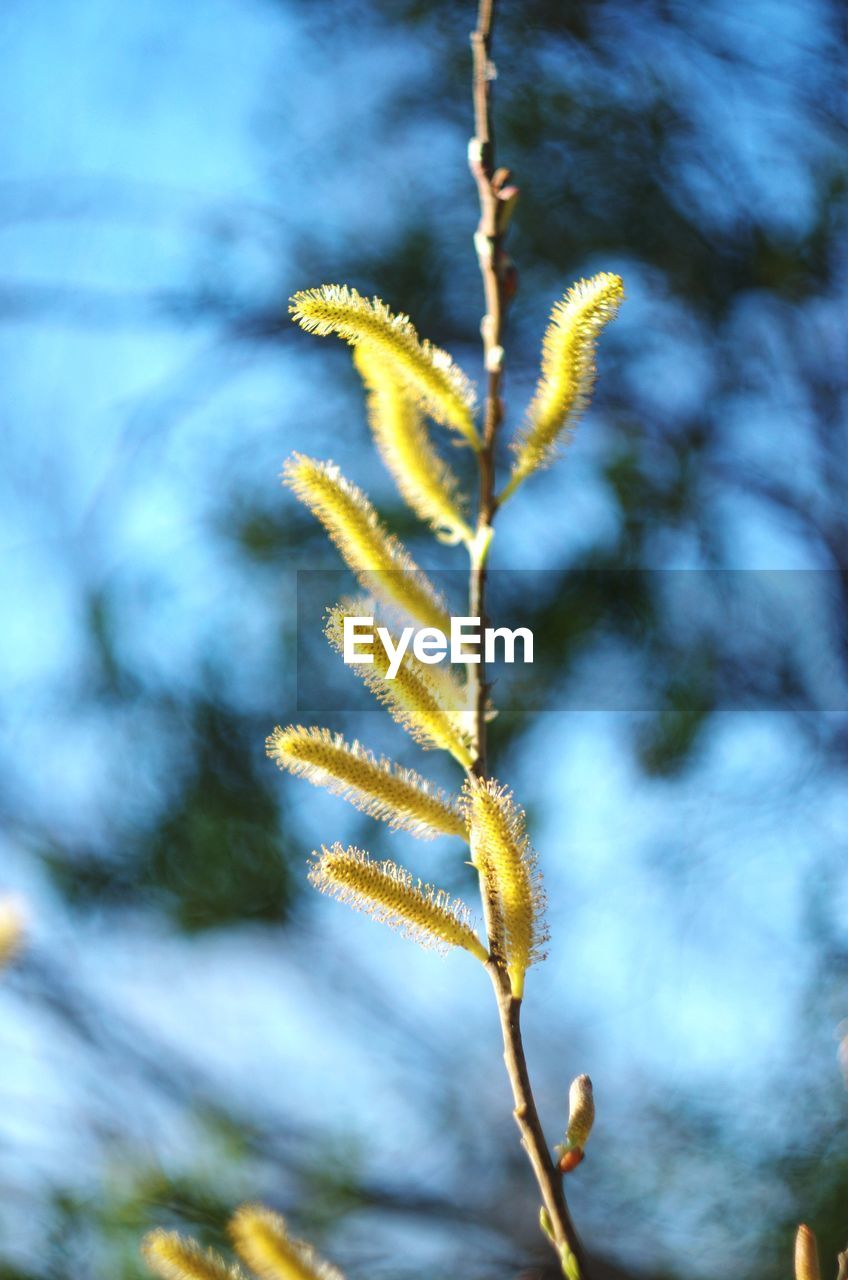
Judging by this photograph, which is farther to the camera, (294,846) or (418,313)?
(418,313)

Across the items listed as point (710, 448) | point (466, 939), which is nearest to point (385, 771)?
point (466, 939)

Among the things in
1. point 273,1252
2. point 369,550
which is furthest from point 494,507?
point 273,1252

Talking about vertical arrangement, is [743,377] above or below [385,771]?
above

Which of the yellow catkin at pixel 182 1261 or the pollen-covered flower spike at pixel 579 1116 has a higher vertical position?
the pollen-covered flower spike at pixel 579 1116

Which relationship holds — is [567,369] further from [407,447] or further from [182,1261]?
[182,1261]

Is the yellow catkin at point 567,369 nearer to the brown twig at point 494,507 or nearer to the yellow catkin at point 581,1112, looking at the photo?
the brown twig at point 494,507

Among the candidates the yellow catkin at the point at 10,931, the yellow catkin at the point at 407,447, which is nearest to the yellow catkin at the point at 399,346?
→ the yellow catkin at the point at 407,447

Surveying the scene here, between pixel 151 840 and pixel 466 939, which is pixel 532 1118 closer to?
pixel 466 939

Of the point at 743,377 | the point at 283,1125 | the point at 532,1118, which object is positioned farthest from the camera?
the point at 743,377
